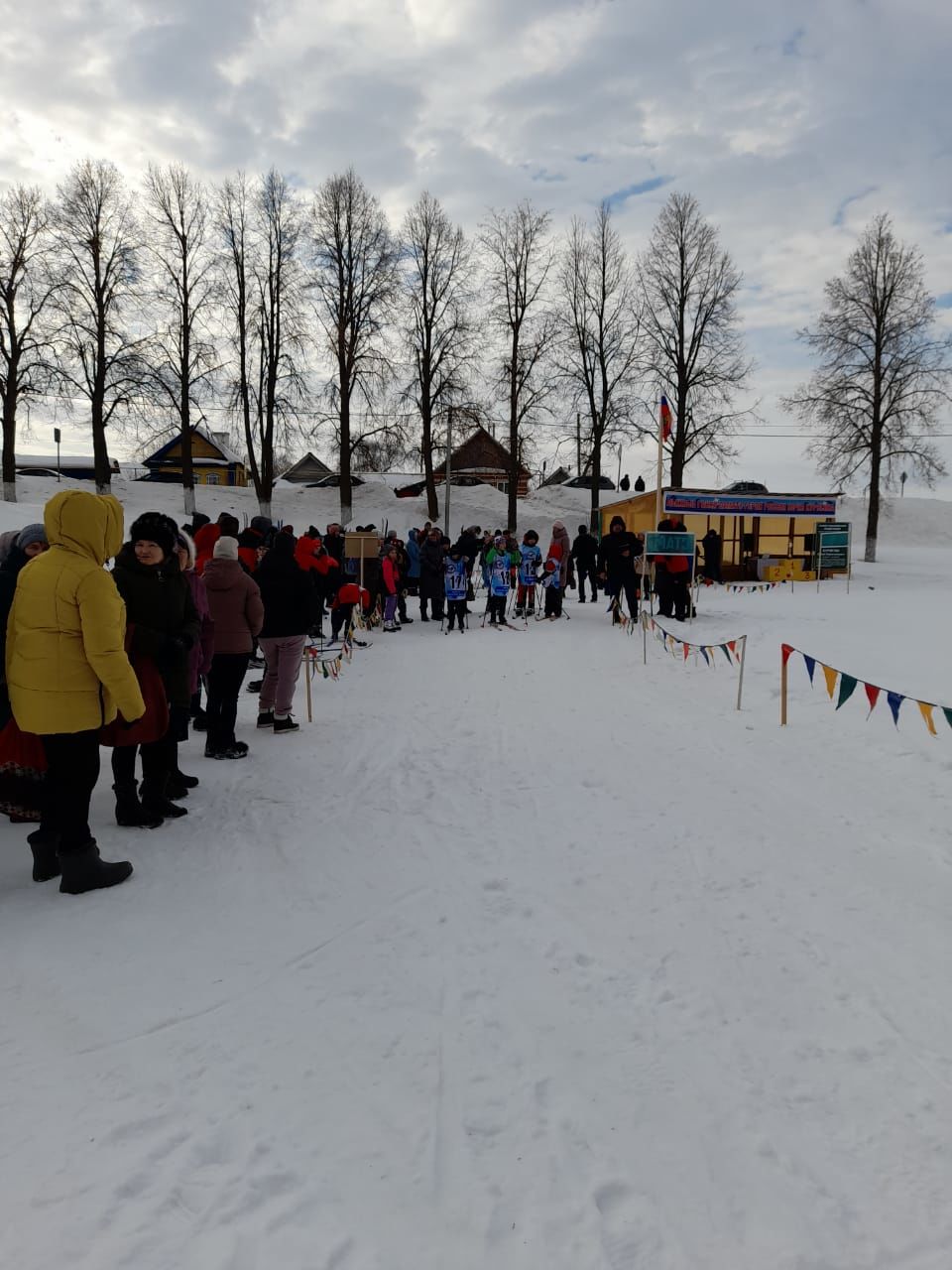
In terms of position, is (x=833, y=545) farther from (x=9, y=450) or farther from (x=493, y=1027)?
(x=9, y=450)

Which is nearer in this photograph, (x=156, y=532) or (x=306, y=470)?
(x=156, y=532)

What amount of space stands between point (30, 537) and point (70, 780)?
154 cm

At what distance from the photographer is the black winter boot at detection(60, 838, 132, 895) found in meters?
3.78

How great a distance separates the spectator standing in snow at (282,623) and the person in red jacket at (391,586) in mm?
6424

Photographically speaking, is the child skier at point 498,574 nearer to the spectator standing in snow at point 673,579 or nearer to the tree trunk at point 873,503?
the spectator standing in snow at point 673,579

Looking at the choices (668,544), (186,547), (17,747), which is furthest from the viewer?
(668,544)

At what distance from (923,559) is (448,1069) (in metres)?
37.7

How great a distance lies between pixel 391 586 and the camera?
1374 cm

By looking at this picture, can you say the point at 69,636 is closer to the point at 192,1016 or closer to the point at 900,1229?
the point at 192,1016

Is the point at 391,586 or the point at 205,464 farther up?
the point at 205,464

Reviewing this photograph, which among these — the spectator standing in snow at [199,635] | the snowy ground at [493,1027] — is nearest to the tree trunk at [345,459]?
the spectator standing in snow at [199,635]

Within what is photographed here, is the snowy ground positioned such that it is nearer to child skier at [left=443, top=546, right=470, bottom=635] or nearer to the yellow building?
child skier at [left=443, top=546, right=470, bottom=635]

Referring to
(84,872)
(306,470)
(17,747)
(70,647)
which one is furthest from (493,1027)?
(306,470)

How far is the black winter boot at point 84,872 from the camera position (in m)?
3.78
